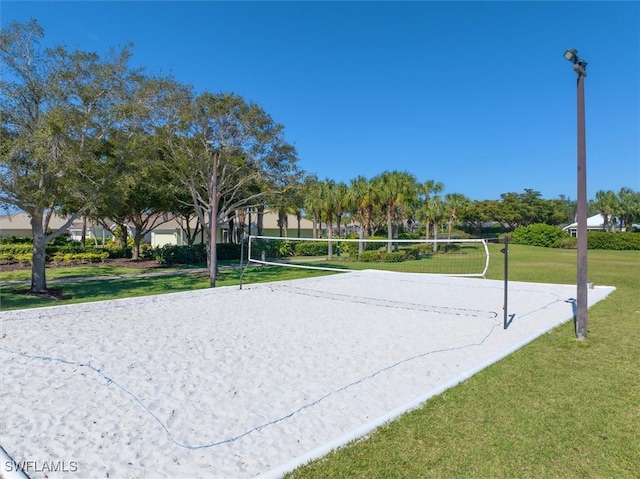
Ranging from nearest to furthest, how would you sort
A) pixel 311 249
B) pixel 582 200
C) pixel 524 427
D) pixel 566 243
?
1. pixel 524 427
2. pixel 582 200
3. pixel 311 249
4. pixel 566 243

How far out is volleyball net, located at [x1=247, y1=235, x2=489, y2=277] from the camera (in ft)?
67.5

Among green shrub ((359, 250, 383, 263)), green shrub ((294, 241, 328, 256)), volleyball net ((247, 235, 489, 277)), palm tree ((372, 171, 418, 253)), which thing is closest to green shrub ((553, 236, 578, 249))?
volleyball net ((247, 235, 489, 277))

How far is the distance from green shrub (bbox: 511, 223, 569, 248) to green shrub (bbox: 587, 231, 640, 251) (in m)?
2.78

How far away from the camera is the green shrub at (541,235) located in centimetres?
4228

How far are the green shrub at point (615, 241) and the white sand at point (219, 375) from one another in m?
37.6

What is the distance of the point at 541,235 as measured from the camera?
4312 cm

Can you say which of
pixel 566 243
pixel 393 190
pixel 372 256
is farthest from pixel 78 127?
pixel 566 243

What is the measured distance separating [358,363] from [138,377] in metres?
2.64

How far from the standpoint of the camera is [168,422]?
340cm

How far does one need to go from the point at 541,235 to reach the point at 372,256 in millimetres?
28767

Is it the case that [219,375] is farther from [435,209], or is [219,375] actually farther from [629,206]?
[629,206]

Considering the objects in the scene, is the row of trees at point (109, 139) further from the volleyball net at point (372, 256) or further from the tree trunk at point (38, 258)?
the volleyball net at point (372, 256)

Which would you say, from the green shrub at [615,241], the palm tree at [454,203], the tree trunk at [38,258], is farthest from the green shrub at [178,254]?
the green shrub at [615,241]

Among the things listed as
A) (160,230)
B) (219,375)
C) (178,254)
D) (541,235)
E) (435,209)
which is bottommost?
(219,375)
